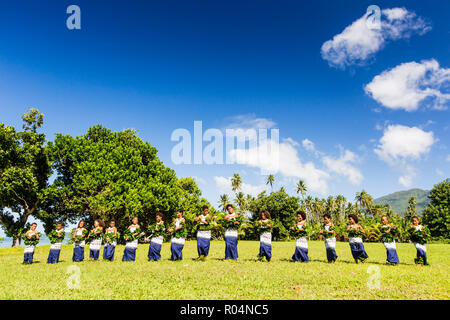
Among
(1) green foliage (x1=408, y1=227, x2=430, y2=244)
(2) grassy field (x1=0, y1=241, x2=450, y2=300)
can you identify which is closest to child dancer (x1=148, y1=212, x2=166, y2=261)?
(2) grassy field (x1=0, y1=241, x2=450, y2=300)

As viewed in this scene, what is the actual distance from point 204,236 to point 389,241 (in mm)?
9423

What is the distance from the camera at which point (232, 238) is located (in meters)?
14.0

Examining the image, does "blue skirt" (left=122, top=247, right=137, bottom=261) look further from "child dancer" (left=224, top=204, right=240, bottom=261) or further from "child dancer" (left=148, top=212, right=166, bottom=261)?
"child dancer" (left=224, top=204, right=240, bottom=261)

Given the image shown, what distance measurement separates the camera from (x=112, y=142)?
3609 cm

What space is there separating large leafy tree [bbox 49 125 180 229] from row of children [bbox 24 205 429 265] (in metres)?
16.8

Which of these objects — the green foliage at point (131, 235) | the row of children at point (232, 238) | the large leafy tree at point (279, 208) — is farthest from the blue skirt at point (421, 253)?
the large leafy tree at point (279, 208)

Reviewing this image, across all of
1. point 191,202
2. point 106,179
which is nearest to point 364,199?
point 191,202

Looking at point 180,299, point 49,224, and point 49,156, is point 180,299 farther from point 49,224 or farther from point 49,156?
point 49,224

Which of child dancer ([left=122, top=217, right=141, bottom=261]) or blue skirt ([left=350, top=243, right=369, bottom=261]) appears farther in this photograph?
child dancer ([left=122, top=217, right=141, bottom=261])

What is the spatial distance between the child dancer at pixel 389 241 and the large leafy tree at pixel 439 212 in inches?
1837

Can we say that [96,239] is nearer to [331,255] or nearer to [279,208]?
[331,255]

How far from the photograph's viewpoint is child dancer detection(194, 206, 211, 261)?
14.2 m

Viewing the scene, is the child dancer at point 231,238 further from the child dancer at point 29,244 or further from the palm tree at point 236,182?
the palm tree at point 236,182

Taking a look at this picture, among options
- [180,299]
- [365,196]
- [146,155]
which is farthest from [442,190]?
[180,299]
